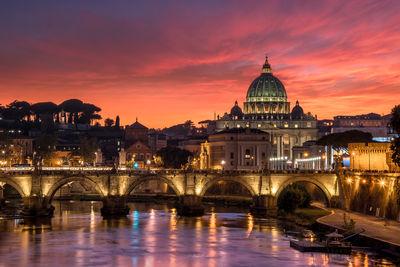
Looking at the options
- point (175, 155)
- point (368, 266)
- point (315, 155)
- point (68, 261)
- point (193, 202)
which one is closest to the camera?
point (368, 266)

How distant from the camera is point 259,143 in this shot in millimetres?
175500

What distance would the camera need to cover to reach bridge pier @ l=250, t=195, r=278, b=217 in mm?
97125

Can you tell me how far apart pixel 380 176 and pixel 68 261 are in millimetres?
32601

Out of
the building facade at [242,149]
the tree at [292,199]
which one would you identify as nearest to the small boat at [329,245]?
the tree at [292,199]

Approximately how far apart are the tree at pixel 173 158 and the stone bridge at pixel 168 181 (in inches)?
2680

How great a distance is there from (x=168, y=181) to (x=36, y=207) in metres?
15.9

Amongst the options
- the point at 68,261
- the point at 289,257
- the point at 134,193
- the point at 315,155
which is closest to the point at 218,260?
the point at 289,257

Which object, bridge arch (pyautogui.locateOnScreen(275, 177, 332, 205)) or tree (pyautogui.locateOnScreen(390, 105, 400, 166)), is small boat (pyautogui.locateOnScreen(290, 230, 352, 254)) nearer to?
tree (pyautogui.locateOnScreen(390, 105, 400, 166))

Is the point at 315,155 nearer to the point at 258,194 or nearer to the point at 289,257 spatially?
the point at 258,194

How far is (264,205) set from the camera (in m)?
97.8

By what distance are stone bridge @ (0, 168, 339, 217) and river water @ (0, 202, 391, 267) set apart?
277cm

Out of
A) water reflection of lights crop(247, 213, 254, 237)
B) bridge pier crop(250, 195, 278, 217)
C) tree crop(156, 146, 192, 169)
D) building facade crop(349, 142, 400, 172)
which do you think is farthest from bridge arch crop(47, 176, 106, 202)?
tree crop(156, 146, 192, 169)

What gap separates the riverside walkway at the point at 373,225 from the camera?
6241 centimetres

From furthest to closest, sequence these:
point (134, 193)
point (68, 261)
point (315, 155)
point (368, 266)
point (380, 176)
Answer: point (315, 155)
point (134, 193)
point (380, 176)
point (68, 261)
point (368, 266)
